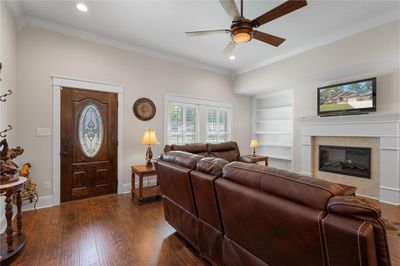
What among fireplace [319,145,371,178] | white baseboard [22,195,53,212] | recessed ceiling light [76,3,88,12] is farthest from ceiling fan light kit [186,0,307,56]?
white baseboard [22,195,53,212]

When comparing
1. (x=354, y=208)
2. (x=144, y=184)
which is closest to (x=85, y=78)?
(x=144, y=184)

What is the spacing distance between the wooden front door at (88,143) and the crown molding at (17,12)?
3.50 ft

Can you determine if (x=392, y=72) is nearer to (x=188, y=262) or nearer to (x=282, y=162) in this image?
(x=282, y=162)

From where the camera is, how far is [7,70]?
2.62m

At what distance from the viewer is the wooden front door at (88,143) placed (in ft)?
11.2

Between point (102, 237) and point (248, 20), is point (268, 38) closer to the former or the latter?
point (248, 20)

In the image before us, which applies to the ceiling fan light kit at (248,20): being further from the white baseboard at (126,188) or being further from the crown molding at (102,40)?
the white baseboard at (126,188)

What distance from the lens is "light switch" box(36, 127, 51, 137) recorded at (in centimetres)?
319

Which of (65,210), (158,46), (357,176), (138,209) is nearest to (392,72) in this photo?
(357,176)

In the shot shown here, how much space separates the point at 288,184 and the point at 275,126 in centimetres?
508

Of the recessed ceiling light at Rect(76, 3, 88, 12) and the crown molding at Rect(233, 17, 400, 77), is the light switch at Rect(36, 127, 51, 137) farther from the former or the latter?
the crown molding at Rect(233, 17, 400, 77)

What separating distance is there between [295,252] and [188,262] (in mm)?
1204

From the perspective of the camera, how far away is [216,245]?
66.7 inches

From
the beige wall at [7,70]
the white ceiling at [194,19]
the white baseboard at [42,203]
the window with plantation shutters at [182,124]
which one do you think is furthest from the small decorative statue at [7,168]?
the window with plantation shutters at [182,124]
